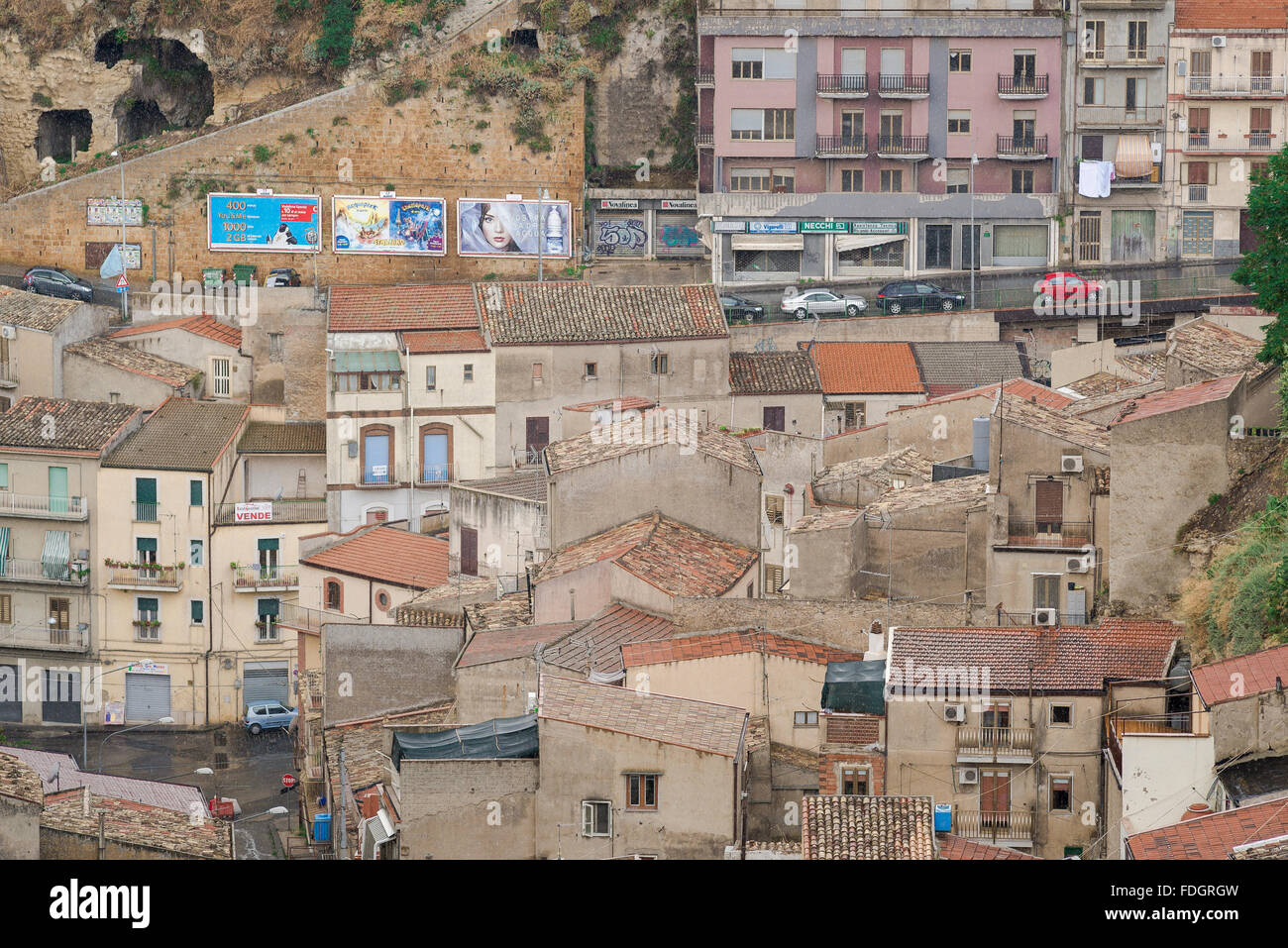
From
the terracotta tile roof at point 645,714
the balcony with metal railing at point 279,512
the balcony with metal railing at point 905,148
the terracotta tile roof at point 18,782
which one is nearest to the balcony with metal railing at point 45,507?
the balcony with metal railing at point 279,512

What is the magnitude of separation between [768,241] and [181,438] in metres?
21.4

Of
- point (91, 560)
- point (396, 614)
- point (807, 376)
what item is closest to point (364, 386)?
point (91, 560)

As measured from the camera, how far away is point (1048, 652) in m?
28.7

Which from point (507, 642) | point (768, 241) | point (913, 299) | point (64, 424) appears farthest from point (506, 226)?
point (507, 642)

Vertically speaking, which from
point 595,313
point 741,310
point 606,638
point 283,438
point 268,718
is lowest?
point 268,718

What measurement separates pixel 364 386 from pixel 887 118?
72.9 feet

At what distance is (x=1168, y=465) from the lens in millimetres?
32938

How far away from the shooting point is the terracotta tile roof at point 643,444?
3697cm

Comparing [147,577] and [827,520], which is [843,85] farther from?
[827,520]

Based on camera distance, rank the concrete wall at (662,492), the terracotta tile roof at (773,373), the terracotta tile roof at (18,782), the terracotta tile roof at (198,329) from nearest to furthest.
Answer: the terracotta tile roof at (18,782), the concrete wall at (662,492), the terracotta tile roof at (773,373), the terracotta tile roof at (198,329)

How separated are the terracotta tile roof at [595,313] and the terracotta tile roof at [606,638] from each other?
1011 inches

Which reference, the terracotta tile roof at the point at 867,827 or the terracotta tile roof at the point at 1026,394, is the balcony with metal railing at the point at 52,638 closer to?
the terracotta tile roof at the point at 1026,394

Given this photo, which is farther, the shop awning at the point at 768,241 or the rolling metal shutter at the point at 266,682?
the shop awning at the point at 768,241
